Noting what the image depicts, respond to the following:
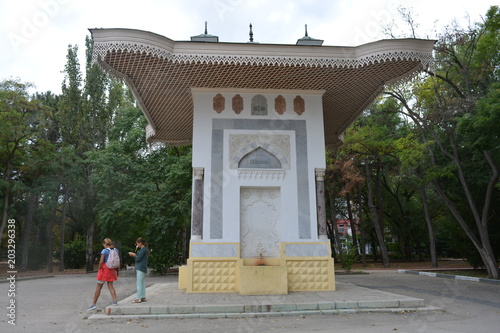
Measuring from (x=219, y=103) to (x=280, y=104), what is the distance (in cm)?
158

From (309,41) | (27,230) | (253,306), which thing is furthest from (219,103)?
(27,230)

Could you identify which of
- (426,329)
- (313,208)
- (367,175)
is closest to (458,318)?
(426,329)

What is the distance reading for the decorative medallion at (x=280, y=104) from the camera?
33.9ft

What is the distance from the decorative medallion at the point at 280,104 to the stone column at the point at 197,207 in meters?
2.50

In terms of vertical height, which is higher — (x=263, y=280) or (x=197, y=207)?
(x=197, y=207)

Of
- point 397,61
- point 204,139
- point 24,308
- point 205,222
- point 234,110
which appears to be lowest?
point 24,308

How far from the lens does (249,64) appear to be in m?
9.02

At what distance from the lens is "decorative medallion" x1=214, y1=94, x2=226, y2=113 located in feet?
33.4

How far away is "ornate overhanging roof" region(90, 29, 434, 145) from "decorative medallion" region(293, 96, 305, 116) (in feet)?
0.95

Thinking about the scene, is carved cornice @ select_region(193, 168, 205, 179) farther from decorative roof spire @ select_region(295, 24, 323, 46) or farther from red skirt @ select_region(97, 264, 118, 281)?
decorative roof spire @ select_region(295, 24, 323, 46)

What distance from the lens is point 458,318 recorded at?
644cm

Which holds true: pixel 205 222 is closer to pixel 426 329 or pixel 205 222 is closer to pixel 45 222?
pixel 426 329

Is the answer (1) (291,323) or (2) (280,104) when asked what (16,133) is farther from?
(1) (291,323)

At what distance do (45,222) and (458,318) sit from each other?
2941 cm
